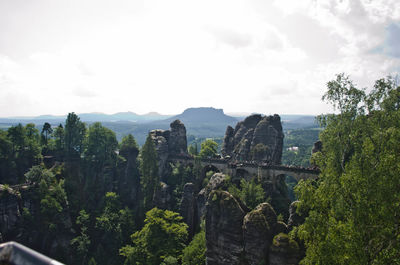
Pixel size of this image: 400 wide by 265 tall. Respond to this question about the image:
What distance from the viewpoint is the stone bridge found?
59938mm

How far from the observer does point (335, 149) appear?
97.8 ft

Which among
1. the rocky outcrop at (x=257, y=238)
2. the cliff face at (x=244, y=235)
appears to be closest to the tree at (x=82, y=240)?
the cliff face at (x=244, y=235)

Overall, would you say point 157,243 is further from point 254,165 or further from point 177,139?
point 177,139

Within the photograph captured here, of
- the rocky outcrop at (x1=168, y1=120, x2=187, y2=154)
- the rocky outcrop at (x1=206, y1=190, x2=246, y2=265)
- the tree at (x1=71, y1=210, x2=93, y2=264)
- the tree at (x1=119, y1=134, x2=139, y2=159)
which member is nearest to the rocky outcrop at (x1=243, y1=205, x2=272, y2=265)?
the rocky outcrop at (x1=206, y1=190, x2=246, y2=265)

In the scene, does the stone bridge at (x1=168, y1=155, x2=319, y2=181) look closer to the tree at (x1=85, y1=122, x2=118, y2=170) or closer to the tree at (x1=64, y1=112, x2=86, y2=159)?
the tree at (x1=85, y1=122, x2=118, y2=170)

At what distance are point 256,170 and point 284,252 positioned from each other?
3456 centimetres

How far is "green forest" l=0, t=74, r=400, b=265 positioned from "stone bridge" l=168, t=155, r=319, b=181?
3.19m

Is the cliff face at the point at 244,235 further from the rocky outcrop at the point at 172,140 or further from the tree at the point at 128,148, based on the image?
the tree at the point at 128,148

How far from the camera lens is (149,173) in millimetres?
74500

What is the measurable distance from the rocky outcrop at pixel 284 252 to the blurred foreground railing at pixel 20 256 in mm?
33315

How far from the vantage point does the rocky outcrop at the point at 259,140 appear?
7350 cm

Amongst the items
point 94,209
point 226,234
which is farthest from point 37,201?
point 226,234

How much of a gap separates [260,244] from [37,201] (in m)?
55.6

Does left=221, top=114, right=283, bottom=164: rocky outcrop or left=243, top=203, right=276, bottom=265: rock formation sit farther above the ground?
left=221, top=114, right=283, bottom=164: rocky outcrop
